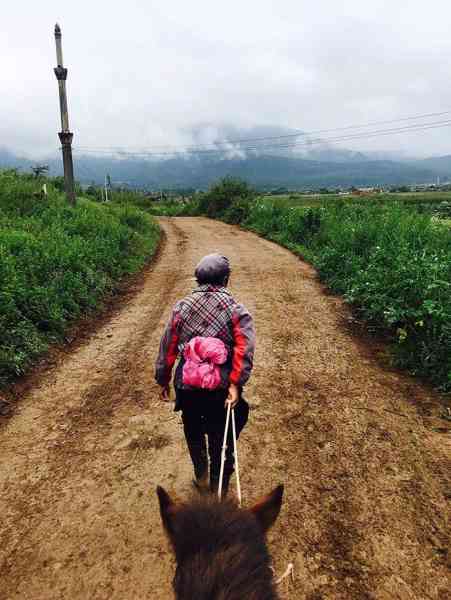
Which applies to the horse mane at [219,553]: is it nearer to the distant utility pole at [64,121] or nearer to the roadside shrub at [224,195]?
the distant utility pole at [64,121]

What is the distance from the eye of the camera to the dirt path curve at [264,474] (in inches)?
104

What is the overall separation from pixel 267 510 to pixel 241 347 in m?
1.06

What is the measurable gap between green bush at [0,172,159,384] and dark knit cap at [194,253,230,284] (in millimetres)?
3555

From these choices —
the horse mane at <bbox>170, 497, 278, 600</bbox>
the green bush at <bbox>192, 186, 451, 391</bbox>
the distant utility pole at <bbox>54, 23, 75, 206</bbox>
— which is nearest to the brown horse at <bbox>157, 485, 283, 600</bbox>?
the horse mane at <bbox>170, 497, 278, 600</bbox>

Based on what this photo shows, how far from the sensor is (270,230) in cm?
1833

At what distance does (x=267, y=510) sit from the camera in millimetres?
1861

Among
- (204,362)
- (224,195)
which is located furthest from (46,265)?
(224,195)

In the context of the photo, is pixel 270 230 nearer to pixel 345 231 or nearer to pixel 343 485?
pixel 345 231

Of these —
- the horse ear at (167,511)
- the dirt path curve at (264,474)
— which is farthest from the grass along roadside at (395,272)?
the horse ear at (167,511)

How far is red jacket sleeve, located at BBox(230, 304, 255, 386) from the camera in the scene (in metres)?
2.69

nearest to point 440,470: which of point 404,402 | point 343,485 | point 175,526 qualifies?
point 343,485

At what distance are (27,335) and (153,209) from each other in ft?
106

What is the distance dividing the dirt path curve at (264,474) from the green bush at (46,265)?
679mm

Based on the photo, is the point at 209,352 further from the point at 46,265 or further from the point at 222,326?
the point at 46,265
